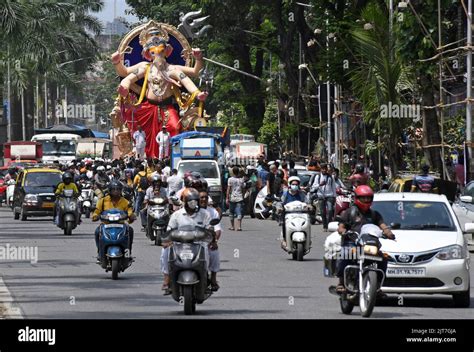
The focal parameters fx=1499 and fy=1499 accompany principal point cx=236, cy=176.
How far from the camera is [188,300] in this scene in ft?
56.9

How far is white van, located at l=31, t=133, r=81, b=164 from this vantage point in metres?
73.6

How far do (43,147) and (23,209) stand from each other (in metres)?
29.6

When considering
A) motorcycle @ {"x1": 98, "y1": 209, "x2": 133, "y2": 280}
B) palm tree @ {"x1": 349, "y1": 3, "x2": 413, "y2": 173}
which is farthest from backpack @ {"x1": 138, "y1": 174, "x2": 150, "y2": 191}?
motorcycle @ {"x1": 98, "y1": 209, "x2": 133, "y2": 280}

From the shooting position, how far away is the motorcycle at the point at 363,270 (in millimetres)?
16578

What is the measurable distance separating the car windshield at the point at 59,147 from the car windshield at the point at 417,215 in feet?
179

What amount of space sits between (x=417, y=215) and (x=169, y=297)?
346cm

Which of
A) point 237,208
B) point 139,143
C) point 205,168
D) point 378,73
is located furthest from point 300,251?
point 139,143

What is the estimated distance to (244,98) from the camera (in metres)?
78.0

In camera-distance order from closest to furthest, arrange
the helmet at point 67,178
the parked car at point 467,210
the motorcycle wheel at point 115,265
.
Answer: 1. the motorcycle wheel at point 115,265
2. the parked car at point 467,210
3. the helmet at point 67,178

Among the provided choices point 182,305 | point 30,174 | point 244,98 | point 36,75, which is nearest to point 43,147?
point 244,98

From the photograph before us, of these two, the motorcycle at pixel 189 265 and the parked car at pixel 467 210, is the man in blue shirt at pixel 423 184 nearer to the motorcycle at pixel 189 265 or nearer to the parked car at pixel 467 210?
the parked car at pixel 467 210

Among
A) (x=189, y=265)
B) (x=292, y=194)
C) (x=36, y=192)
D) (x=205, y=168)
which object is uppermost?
(x=205, y=168)

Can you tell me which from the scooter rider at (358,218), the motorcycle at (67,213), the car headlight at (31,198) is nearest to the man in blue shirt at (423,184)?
the motorcycle at (67,213)

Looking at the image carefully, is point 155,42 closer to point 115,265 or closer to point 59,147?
point 59,147
